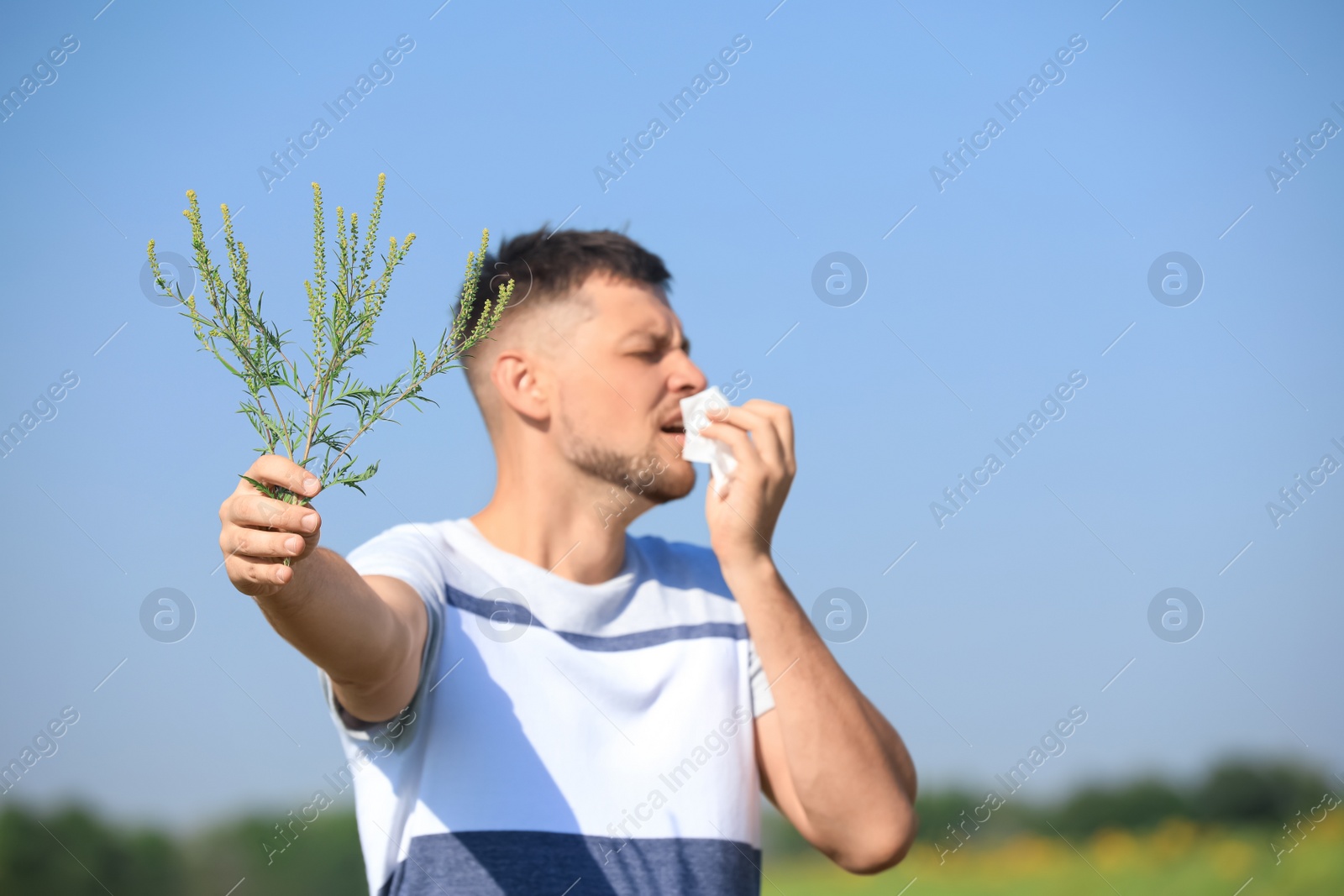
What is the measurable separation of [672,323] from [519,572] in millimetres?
1284

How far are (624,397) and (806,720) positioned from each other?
140 centimetres

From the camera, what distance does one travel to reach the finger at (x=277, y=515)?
185 centimetres

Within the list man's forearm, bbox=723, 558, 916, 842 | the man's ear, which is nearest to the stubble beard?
the man's ear

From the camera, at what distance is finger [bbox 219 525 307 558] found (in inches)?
73.1

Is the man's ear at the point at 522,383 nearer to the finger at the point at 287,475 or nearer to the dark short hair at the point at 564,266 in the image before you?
the dark short hair at the point at 564,266

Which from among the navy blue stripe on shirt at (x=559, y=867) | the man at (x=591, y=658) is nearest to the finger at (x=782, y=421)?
the man at (x=591, y=658)

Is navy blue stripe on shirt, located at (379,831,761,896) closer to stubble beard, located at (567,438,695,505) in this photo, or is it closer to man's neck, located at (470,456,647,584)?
man's neck, located at (470,456,647,584)

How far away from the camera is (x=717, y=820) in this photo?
343 centimetres

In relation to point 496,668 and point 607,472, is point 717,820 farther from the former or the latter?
point 607,472

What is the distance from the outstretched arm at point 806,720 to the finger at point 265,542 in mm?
1966

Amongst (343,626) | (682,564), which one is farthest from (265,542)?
(682,564)

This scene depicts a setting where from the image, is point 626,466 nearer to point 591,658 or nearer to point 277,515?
point 591,658

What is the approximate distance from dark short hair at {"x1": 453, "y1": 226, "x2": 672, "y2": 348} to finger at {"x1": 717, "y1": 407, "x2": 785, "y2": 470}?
2.89ft

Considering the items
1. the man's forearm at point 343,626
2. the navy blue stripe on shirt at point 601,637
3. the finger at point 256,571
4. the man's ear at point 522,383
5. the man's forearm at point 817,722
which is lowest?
the man's forearm at point 817,722
